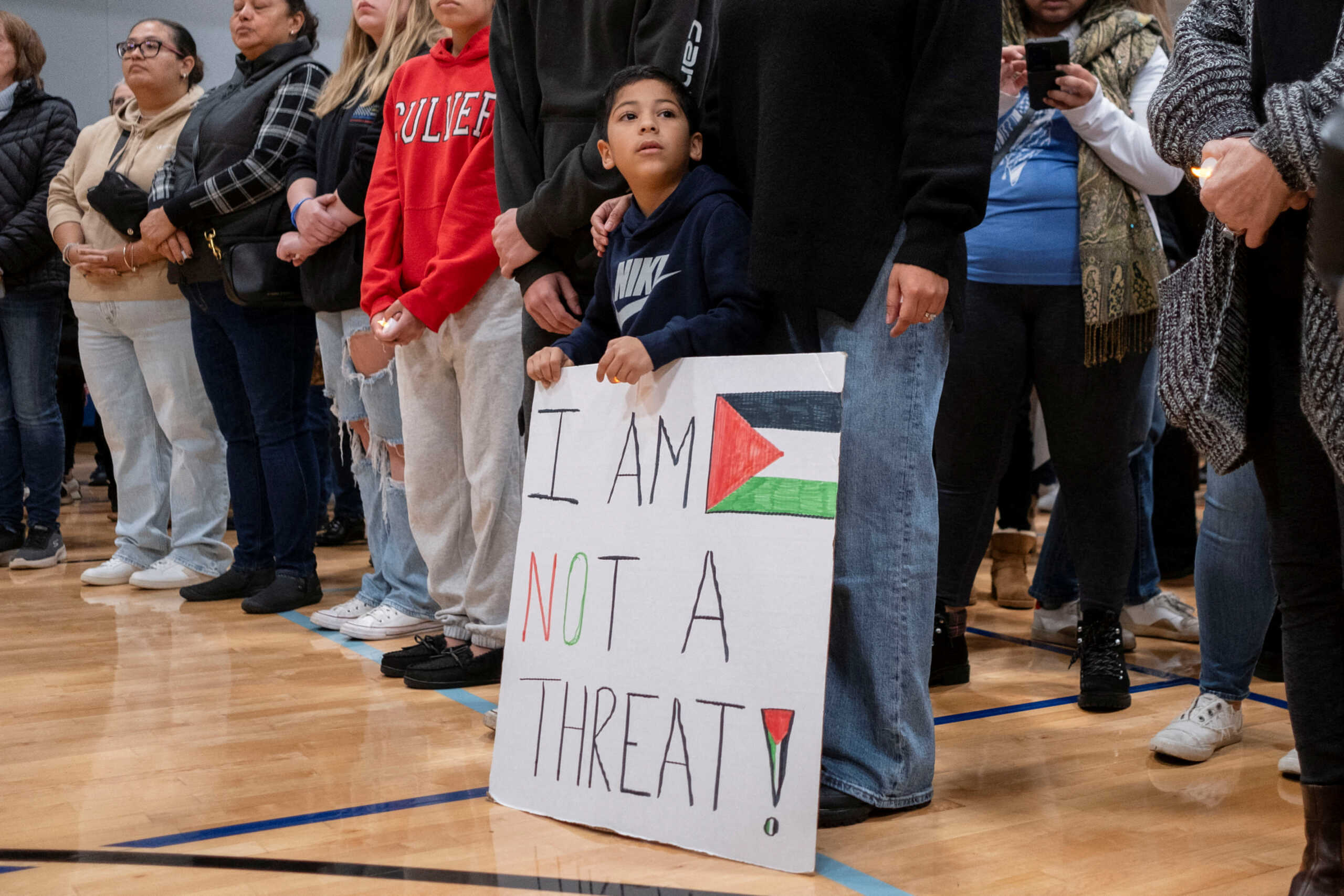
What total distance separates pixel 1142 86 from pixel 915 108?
87 centimetres

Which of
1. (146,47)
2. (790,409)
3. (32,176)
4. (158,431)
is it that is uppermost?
(146,47)

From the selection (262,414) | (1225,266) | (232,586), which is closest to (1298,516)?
(1225,266)

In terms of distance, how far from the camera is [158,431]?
3.74 metres

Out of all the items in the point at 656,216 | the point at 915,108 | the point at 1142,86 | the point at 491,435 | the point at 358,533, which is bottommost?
the point at 358,533

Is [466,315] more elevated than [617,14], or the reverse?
[617,14]

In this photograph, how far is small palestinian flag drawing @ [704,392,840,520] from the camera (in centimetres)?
148

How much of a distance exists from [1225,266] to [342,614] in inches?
89.1

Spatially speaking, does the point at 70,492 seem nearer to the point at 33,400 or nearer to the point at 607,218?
the point at 33,400

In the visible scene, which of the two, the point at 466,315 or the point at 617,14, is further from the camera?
the point at 466,315

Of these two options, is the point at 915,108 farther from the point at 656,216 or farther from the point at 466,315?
the point at 466,315

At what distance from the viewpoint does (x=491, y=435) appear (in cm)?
234

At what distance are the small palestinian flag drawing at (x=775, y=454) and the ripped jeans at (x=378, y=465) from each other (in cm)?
132

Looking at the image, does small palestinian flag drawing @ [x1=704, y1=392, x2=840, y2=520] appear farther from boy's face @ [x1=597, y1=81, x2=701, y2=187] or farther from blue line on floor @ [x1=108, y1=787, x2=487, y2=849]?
blue line on floor @ [x1=108, y1=787, x2=487, y2=849]

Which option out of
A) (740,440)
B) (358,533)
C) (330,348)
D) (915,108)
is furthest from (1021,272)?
(358,533)
